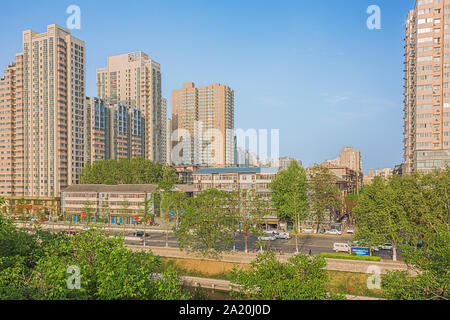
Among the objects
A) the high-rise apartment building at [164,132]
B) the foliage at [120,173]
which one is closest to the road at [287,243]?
the foliage at [120,173]

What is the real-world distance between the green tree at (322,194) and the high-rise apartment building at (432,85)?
56.8ft

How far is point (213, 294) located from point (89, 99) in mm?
84788

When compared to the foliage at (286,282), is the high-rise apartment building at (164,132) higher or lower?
higher

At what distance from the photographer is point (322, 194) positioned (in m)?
58.7

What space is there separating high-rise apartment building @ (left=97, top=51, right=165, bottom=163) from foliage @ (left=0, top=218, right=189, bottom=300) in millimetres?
110496

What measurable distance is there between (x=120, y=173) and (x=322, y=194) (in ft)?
175

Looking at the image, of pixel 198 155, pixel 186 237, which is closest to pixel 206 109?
pixel 198 155

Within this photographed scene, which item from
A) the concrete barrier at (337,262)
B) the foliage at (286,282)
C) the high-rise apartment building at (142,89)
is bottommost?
the concrete barrier at (337,262)

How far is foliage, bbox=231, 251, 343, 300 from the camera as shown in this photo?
1429 cm

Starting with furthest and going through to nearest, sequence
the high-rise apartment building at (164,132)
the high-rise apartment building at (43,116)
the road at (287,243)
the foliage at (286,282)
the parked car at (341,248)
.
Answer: the high-rise apartment building at (164,132) → the high-rise apartment building at (43,116) → the road at (287,243) → the parked car at (341,248) → the foliage at (286,282)

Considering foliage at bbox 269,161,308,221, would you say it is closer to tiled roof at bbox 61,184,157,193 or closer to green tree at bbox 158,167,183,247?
green tree at bbox 158,167,183,247

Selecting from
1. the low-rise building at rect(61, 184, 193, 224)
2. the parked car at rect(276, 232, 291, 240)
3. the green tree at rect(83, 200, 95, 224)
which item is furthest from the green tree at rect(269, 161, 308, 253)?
the green tree at rect(83, 200, 95, 224)

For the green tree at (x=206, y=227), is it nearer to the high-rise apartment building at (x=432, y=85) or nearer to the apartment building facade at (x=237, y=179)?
the apartment building facade at (x=237, y=179)

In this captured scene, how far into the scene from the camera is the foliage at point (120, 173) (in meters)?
84.1
